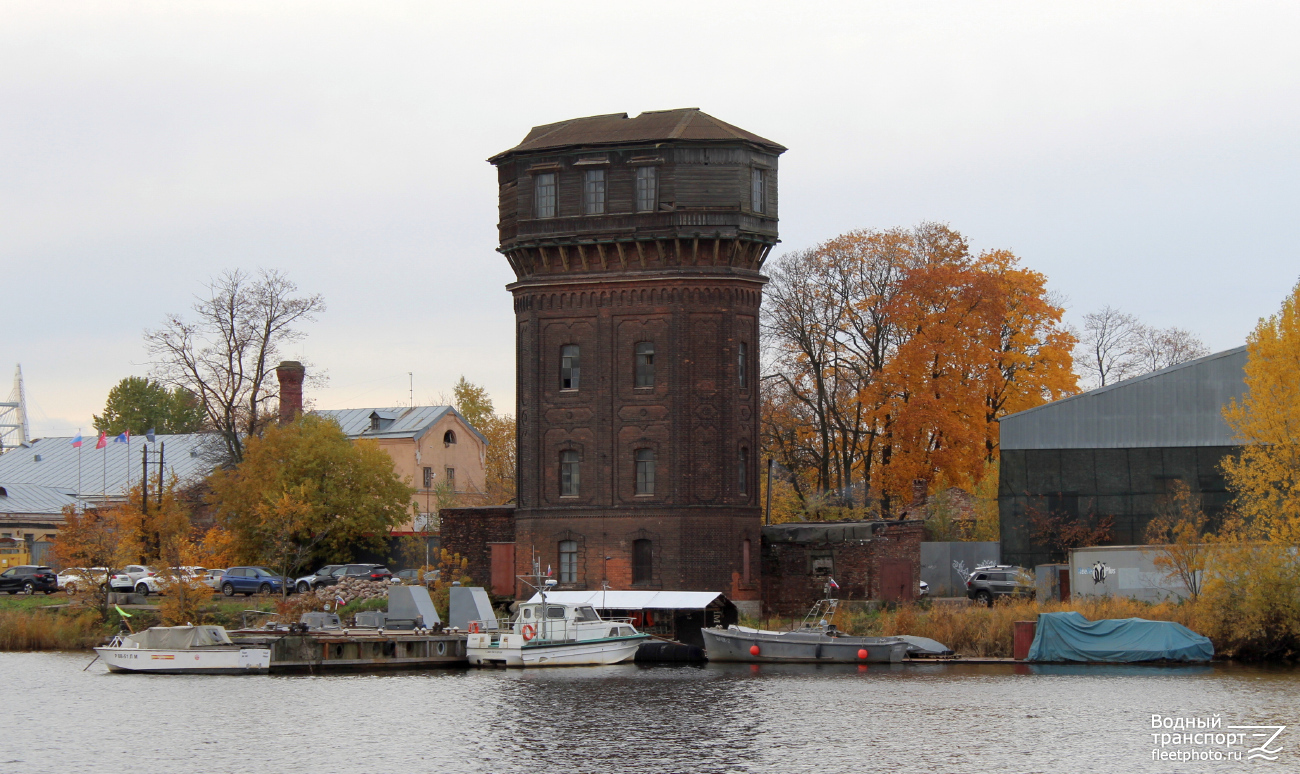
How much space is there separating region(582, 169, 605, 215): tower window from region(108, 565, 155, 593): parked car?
25.3 m

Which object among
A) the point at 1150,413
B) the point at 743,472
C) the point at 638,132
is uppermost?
the point at 638,132

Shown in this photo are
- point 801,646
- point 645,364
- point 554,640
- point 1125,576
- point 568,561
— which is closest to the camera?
point 801,646

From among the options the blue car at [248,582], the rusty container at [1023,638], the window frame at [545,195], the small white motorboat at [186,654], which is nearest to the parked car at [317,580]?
the blue car at [248,582]

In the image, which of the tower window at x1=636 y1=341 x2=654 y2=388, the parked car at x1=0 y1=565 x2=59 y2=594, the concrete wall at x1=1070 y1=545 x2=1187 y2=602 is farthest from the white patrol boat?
the parked car at x1=0 y1=565 x2=59 y2=594

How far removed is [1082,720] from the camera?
3734cm

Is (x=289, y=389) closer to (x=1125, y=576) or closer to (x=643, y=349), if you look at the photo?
(x=643, y=349)

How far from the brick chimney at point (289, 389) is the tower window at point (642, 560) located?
28.6 metres

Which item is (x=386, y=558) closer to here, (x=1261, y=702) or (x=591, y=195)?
(x=591, y=195)

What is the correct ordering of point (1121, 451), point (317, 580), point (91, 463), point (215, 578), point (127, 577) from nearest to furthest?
point (1121, 451)
point (127, 577)
point (215, 578)
point (317, 580)
point (91, 463)

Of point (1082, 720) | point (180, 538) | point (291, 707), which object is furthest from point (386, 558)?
point (1082, 720)

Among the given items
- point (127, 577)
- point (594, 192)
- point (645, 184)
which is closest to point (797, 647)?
point (645, 184)

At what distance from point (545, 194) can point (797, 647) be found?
20334 mm

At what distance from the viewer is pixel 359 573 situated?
70.4 metres

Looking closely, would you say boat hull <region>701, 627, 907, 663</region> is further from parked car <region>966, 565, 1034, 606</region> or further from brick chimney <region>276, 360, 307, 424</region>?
brick chimney <region>276, 360, 307, 424</region>
